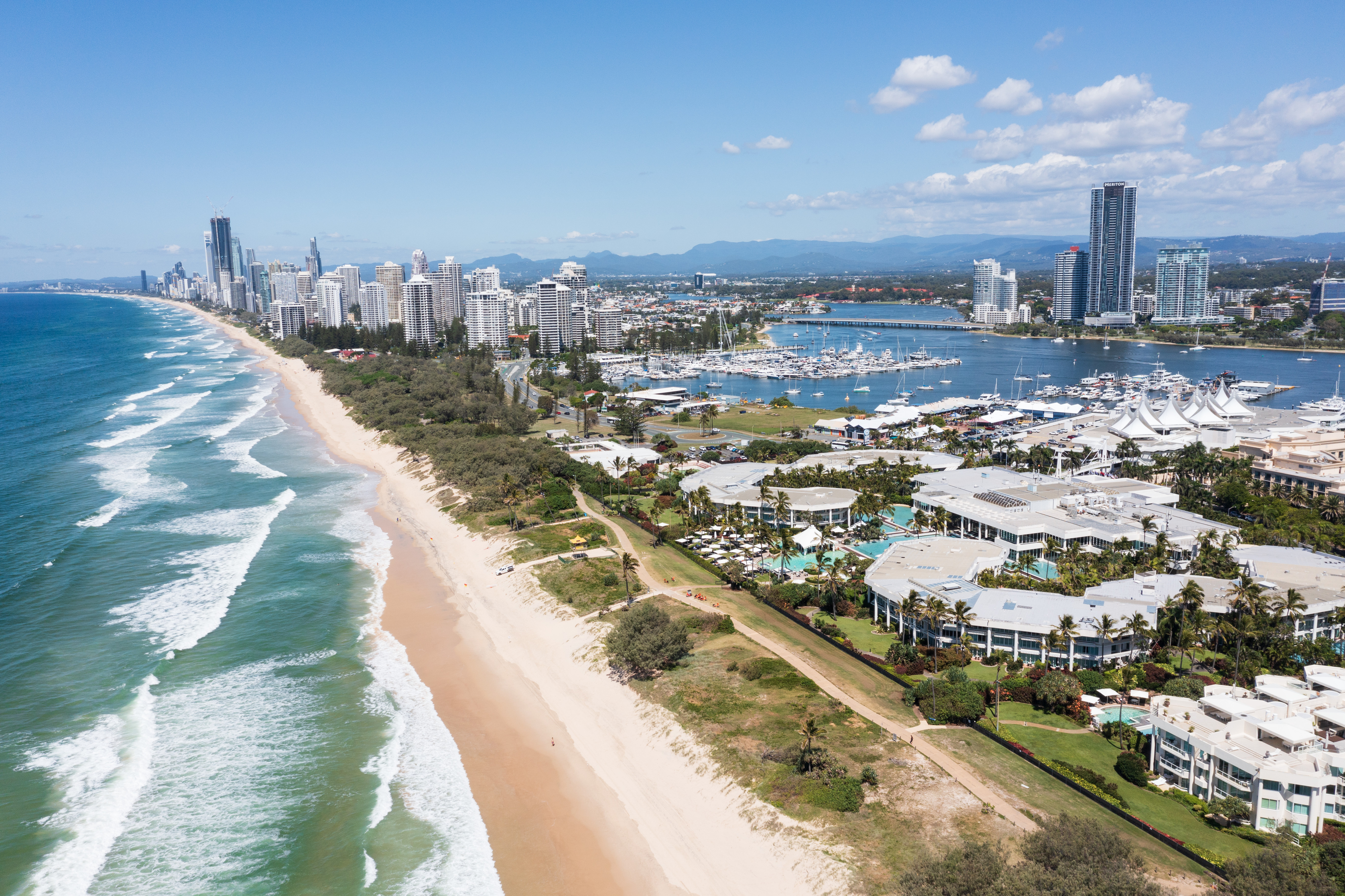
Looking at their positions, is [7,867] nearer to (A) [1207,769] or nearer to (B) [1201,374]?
(A) [1207,769]

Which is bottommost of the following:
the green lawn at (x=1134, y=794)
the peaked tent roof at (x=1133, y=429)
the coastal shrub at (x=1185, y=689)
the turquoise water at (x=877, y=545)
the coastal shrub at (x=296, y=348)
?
the green lawn at (x=1134, y=794)

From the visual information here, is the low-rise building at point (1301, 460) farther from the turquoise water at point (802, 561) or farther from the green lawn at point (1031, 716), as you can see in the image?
the green lawn at point (1031, 716)

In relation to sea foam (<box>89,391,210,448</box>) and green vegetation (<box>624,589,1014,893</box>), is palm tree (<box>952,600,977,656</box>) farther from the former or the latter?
sea foam (<box>89,391,210,448</box>)

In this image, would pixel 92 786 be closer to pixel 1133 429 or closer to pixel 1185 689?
pixel 1185 689

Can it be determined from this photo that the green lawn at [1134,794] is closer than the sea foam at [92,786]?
Yes

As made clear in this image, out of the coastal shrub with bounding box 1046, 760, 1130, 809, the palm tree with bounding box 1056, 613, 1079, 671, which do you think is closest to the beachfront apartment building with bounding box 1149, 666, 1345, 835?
the coastal shrub with bounding box 1046, 760, 1130, 809

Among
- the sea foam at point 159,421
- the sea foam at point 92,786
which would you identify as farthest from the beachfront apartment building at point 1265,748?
the sea foam at point 159,421
